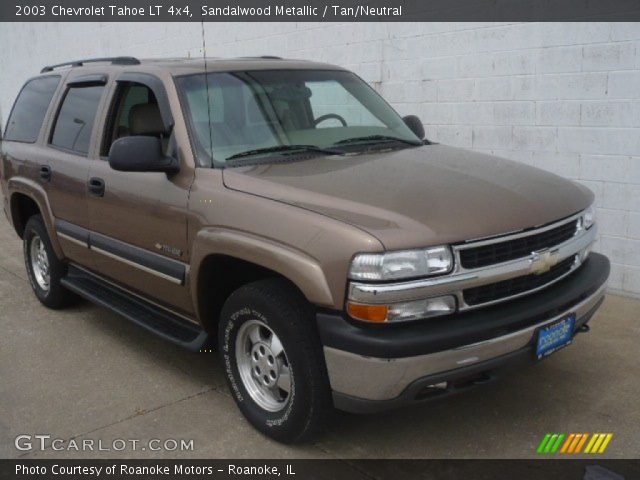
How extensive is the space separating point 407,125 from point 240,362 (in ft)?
7.01

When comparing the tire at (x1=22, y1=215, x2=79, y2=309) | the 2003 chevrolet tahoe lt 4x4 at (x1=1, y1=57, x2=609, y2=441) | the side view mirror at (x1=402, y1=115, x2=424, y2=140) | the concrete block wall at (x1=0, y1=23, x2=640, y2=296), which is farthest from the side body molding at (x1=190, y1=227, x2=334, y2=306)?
the concrete block wall at (x1=0, y1=23, x2=640, y2=296)

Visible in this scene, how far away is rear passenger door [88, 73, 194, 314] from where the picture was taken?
3.81m

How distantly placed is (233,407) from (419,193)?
164 cm

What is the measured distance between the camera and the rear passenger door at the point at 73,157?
185 inches

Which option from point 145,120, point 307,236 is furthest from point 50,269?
point 307,236

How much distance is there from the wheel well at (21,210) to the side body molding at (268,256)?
2.80 metres

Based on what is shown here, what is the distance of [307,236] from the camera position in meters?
2.99

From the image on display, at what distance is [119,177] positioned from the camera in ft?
14.0

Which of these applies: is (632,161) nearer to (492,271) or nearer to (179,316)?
(492,271)

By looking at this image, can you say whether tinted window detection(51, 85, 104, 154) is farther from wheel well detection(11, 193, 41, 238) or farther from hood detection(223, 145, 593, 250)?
hood detection(223, 145, 593, 250)

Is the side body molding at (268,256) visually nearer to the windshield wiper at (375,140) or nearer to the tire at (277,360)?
the tire at (277,360)

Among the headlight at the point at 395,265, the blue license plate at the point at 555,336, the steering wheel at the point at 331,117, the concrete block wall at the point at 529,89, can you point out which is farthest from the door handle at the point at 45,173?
the blue license plate at the point at 555,336

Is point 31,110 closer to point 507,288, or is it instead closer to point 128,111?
point 128,111
